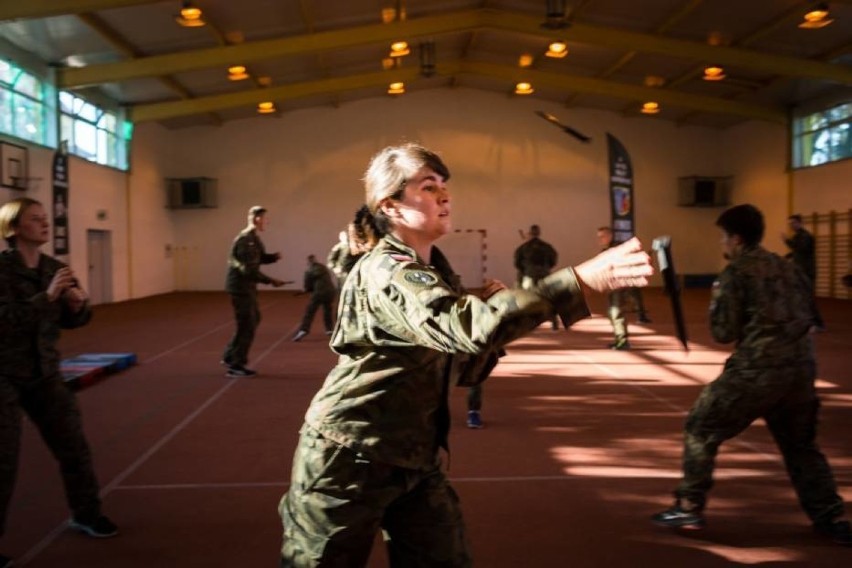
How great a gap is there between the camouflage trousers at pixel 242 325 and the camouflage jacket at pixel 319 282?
363 centimetres

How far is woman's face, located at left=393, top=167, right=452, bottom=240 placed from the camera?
2.03 m

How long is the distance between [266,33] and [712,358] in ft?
40.6

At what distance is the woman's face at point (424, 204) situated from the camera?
2.03 meters

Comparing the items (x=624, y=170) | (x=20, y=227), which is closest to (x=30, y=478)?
(x=20, y=227)

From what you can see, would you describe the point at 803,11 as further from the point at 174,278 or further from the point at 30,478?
the point at 174,278

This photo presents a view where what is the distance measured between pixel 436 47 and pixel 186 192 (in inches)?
415

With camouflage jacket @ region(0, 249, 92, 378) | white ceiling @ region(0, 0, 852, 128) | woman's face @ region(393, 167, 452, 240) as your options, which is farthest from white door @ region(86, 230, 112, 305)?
woman's face @ region(393, 167, 452, 240)

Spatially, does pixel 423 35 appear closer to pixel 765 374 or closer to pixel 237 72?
pixel 237 72

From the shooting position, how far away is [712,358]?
10.6 metres

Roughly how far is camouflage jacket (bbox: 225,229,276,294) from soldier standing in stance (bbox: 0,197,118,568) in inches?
192

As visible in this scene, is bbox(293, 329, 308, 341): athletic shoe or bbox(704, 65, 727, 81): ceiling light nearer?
bbox(293, 329, 308, 341): athletic shoe

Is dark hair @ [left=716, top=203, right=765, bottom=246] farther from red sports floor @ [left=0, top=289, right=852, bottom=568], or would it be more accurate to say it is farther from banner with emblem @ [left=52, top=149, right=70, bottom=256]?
banner with emblem @ [left=52, top=149, right=70, bottom=256]

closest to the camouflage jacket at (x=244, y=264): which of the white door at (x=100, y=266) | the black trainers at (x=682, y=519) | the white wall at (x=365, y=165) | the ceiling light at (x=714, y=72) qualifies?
the black trainers at (x=682, y=519)

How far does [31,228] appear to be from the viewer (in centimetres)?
385
